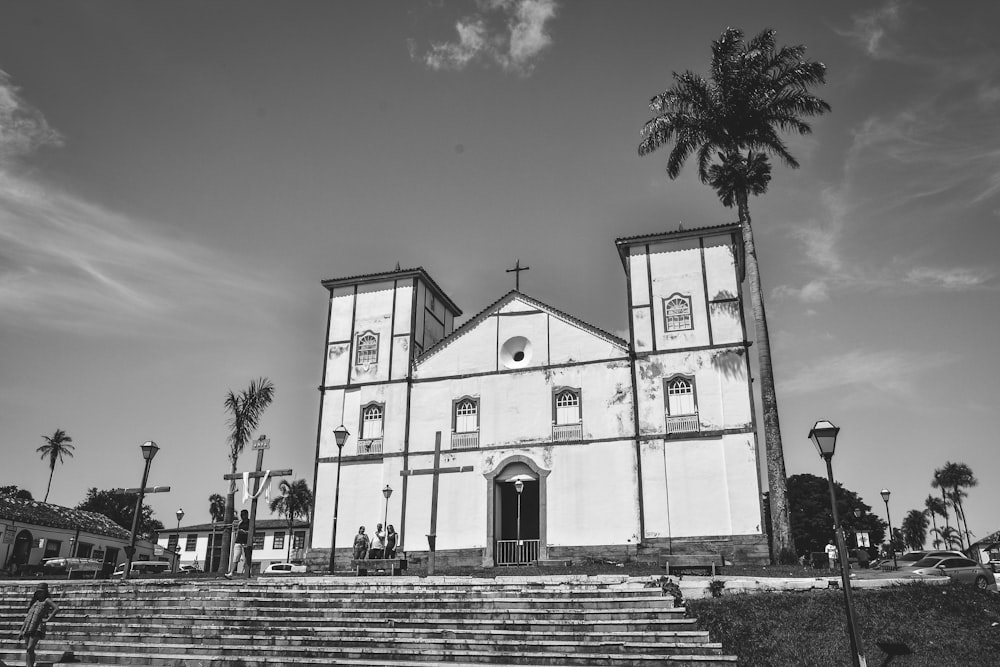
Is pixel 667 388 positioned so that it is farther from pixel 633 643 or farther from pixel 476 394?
pixel 633 643

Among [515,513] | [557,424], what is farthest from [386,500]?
[557,424]

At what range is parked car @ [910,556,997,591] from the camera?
23.4 m

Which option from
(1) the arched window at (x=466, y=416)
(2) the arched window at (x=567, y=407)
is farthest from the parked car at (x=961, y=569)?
(1) the arched window at (x=466, y=416)

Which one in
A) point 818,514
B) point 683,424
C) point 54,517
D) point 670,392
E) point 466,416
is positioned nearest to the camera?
point 683,424

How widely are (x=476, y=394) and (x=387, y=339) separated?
16.0ft

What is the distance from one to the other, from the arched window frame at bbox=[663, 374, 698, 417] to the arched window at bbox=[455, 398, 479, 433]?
7.42 m

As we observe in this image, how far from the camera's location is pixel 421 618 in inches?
617

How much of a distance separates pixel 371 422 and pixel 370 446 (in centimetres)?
102

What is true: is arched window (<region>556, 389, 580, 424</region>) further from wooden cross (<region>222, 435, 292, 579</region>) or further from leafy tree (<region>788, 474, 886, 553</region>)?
leafy tree (<region>788, 474, 886, 553</region>)

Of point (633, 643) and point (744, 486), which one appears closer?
point (633, 643)

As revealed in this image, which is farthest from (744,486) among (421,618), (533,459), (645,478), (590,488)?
(421,618)

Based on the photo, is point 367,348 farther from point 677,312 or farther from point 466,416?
point 677,312

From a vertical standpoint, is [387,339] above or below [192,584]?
above

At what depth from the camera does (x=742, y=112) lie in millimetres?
26375
